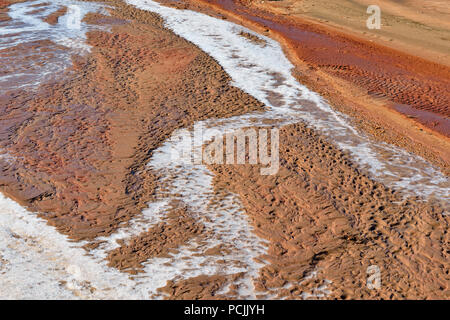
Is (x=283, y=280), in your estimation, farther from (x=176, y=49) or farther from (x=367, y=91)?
(x=176, y=49)

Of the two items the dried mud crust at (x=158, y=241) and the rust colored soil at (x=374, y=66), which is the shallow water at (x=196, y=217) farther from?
the rust colored soil at (x=374, y=66)

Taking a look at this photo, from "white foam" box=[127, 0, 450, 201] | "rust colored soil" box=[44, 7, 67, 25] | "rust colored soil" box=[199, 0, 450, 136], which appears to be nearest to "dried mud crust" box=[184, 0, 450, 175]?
"rust colored soil" box=[199, 0, 450, 136]

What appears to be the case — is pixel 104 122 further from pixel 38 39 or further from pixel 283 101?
pixel 38 39

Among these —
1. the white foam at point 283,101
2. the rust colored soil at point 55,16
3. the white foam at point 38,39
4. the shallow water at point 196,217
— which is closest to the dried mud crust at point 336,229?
the shallow water at point 196,217
